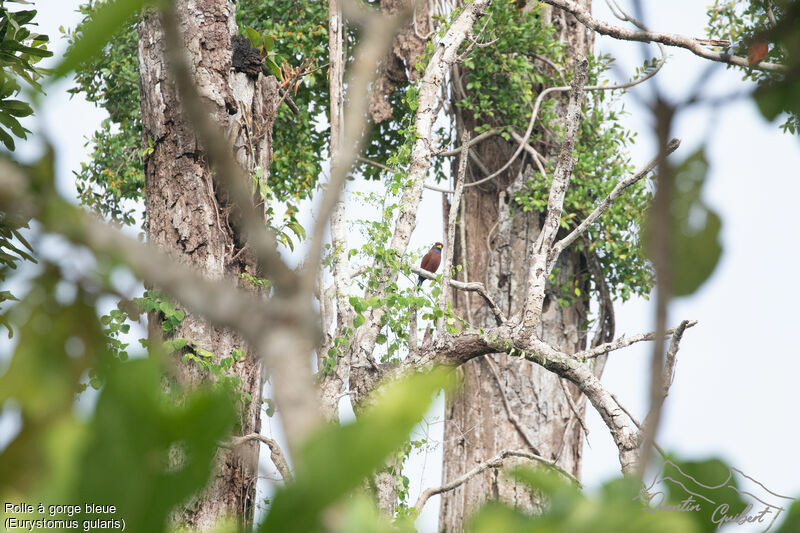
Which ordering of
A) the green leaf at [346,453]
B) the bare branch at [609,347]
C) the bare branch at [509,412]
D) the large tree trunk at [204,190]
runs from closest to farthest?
the green leaf at [346,453] < the large tree trunk at [204,190] < the bare branch at [609,347] < the bare branch at [509,412]

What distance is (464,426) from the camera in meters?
5.72

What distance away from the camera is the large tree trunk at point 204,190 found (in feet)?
11.2

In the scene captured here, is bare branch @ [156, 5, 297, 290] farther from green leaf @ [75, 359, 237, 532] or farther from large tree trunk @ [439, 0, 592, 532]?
large tree trunk @ [439, 0, 592, 532]

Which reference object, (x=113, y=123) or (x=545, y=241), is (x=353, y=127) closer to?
(x=545, y=241)

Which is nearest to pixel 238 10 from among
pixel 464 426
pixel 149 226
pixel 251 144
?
pixel 251 144

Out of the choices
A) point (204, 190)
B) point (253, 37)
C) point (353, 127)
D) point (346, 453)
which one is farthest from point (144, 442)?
point (253, 37)

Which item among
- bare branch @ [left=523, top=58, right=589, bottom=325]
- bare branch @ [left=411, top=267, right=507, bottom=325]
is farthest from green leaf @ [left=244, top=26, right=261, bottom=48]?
bare branch @ [left=523, top=58, right=589, bottom=325]

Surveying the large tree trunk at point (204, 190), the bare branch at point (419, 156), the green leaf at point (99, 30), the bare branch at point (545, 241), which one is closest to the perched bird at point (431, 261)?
the bare branch at point (419, 156)

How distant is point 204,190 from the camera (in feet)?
11.7

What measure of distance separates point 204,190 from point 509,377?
→ 304 centimetres

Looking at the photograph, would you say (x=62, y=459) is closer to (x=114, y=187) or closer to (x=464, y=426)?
(x=464, y=426)

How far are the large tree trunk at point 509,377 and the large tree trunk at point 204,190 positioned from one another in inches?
87.8

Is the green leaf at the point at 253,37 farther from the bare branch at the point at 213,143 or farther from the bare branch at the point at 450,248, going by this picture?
the bare branch at the point at 213,143

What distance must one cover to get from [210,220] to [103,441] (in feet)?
11.2
